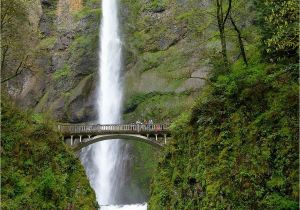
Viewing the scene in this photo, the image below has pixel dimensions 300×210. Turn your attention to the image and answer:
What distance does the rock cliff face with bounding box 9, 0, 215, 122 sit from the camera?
44.1 meters

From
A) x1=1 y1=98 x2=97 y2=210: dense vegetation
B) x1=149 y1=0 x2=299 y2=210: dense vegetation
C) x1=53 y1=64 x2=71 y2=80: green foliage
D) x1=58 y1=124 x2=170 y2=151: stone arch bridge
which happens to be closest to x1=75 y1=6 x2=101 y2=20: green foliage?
x1=53 y1=64 x2=71 y2=80: green foliage

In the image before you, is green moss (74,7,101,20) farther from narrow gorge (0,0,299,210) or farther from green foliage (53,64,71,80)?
narrow gorge (0,0,299,210)

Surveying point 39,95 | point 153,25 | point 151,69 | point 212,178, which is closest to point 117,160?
point 151,69

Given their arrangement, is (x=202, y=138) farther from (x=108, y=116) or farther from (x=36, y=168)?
(x=108, y=116)

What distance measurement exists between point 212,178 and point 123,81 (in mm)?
34547

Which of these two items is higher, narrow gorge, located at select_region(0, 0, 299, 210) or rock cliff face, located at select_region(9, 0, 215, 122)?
rock cliff face, located at select_region(9, 0, 215, 122)

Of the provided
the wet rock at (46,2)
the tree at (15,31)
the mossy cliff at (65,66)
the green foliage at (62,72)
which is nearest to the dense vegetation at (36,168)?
the tree at (15,31)

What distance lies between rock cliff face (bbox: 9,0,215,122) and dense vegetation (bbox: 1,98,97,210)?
22954 millimetres

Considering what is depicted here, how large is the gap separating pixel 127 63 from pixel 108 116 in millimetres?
8015

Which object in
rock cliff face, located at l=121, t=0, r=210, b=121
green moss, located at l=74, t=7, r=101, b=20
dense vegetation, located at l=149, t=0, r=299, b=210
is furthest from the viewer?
green moss, located at l=74, t=7, r=101, b=20

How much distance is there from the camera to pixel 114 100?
4641 centimetres

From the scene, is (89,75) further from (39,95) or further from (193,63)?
(193,63)

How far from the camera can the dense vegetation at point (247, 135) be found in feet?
37.7

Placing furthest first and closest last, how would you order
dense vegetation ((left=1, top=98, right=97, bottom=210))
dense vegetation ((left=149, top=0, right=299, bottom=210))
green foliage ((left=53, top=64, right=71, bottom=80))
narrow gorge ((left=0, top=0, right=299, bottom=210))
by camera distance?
green foliage ((left=53, top=64, right=71, bottom=80)), dense vegetation ((left=1, top=98, right=97, bottom=210)), narrow gorge ((left=0, top=0, right=299, bottom=210)), dense vegetation ((left=149, top=0, right=299, bottom=210))
